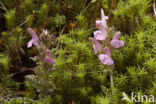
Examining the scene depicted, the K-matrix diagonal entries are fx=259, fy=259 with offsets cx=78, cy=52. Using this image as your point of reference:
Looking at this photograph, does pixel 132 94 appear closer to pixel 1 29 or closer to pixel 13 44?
pixel 13 44

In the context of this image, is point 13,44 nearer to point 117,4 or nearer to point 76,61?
point 76,61

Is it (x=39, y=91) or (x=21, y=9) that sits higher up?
(x=21, y=9)

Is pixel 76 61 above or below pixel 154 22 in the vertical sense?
below

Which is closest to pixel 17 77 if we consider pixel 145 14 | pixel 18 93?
pixel 18 93

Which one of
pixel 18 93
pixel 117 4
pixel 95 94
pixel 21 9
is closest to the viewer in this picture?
pixel 95 94

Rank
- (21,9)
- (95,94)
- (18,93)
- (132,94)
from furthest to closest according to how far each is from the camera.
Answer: (21,9), (18,93), (95,94), (132,94)

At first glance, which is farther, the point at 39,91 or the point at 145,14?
the point at 145,14

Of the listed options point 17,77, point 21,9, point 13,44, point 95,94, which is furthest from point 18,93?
point 21,9

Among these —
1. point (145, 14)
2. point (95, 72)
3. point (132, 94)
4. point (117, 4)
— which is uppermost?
point (117, 4)

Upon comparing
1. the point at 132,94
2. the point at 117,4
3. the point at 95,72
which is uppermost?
the point at 117,4
